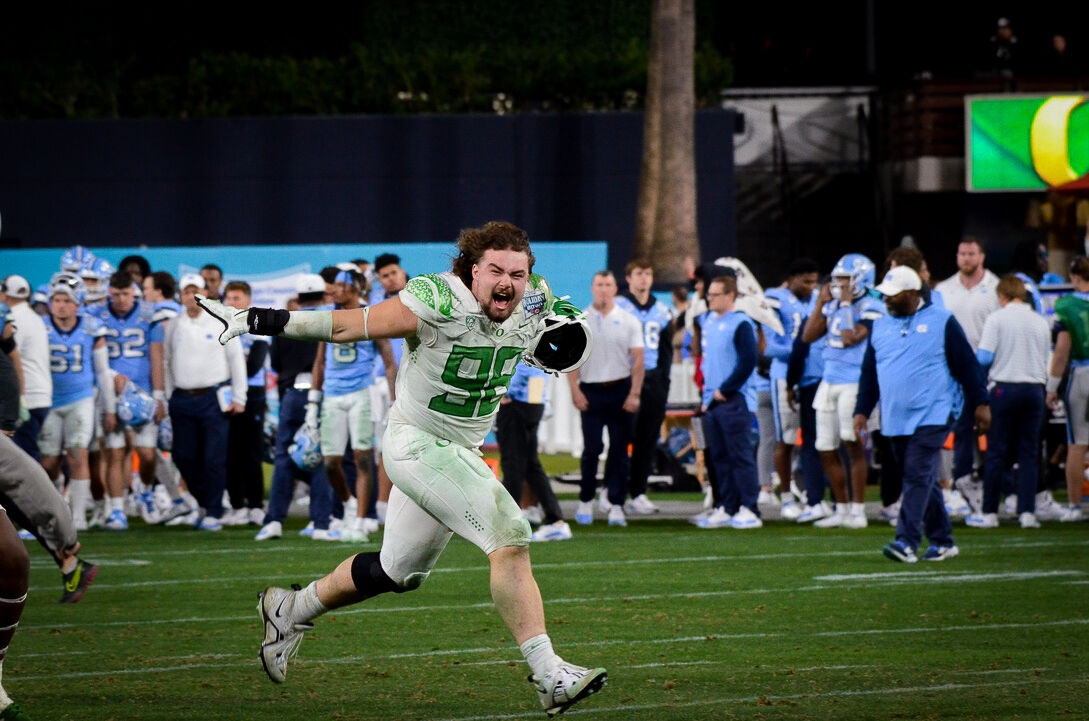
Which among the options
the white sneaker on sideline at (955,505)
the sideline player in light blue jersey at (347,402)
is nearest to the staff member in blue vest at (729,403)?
the white sneaker on sideline at (955,505)

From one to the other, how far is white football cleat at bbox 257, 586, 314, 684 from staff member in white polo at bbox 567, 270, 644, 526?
707 cm

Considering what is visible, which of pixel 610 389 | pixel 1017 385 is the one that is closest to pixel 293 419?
pixel 610 389

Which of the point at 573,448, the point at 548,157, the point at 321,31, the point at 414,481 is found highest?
the point at 321,31

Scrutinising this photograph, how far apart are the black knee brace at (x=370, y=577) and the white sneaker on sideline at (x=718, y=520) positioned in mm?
7503

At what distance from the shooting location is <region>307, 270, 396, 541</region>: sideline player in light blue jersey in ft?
41.1

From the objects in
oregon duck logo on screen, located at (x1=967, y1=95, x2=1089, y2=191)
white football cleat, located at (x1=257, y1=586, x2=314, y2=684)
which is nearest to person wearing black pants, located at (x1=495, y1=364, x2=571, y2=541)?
white football cleat, located at (x1=257, y1=586, x2=314, y2=684)

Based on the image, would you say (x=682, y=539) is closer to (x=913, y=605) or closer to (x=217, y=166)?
(x=913, y=605)

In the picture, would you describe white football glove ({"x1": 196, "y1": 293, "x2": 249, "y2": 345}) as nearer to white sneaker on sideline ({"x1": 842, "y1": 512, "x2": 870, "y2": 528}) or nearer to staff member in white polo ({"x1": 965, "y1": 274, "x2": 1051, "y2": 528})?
white sneaker on sideline ({"x1": 842, "y1": 512, "x2": 870, "y2": 528})

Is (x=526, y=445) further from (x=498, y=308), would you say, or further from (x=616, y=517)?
(x=498, y=308)

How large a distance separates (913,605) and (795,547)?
293cm

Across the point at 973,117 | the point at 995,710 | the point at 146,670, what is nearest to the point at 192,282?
the point at 146,670

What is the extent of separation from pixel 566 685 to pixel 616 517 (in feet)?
27.3

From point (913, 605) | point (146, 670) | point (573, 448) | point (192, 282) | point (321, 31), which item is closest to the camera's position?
point (146, 670)

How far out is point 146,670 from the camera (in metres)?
7.79
